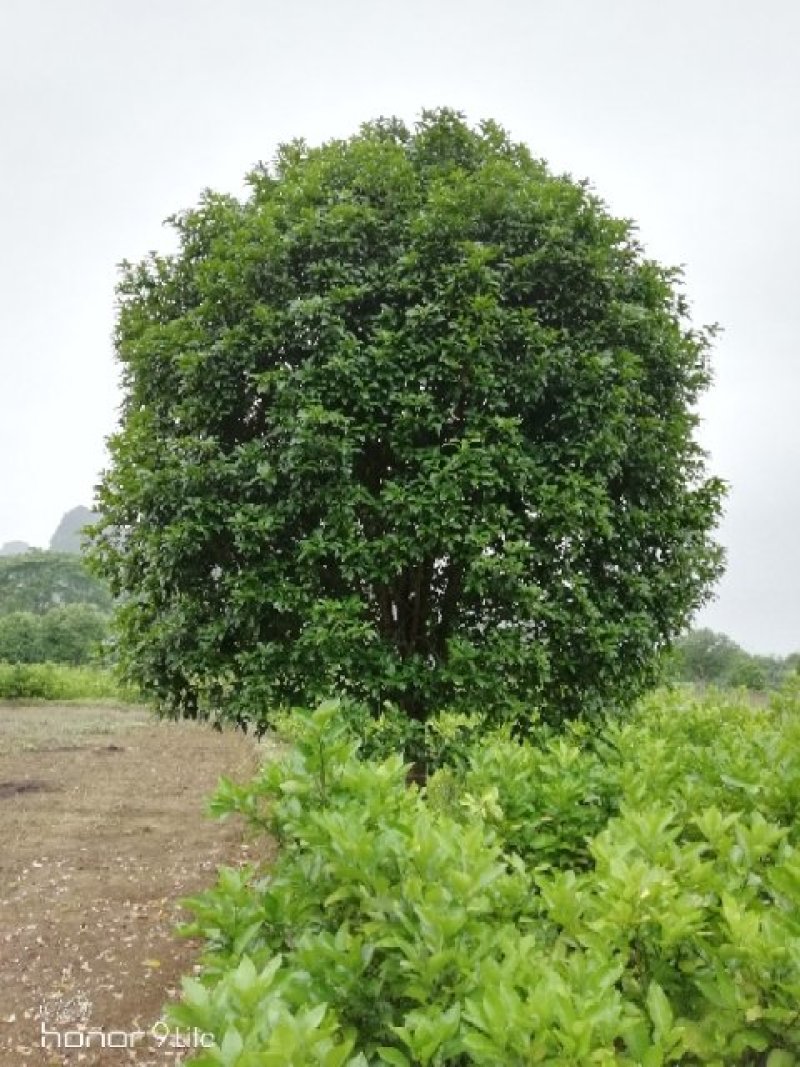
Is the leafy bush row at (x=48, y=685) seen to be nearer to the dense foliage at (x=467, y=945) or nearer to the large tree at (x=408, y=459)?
the large tree at (x=408, y=459)

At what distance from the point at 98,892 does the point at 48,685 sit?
106 feet

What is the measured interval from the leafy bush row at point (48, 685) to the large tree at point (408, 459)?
32014 mm

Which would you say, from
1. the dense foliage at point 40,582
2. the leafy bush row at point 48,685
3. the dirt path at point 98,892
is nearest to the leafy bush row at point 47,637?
the leafy bush row at point 48,685

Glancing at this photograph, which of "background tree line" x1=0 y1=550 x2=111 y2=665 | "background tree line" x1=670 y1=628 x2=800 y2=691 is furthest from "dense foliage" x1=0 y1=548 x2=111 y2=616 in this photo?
"background tree line" x1=670 y1=628 x2=800 y2=691

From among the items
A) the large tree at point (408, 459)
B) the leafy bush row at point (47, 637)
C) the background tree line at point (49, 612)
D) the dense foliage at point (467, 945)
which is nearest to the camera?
the dense foliage at point (467, 945)

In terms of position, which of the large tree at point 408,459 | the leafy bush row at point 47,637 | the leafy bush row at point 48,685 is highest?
the large tree at point 408,459

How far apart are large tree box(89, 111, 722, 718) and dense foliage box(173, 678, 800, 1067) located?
3.05 m

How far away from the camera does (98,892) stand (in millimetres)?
9398

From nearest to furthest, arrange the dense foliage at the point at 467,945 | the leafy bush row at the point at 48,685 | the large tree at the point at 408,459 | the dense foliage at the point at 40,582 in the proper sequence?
Answer: the dense foliage at the point at 467,945 < the large tree at the point at 408,459 < the leafy bush row at the point at 48,685 < the dense foliage at the point at 40,582

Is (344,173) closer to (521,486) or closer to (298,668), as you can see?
(521,486)

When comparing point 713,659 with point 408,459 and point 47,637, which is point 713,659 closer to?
point 47,637

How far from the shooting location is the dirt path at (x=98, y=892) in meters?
6.24

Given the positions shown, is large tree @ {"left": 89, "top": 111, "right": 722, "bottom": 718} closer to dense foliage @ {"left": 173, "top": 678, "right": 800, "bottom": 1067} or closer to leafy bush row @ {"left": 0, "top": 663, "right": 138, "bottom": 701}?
dense foliage @ {"left": 173, "top": 678, "right": 800, "bottom": 1067}

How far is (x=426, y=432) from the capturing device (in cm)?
716
